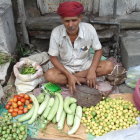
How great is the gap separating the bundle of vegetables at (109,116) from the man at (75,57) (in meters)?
0.40

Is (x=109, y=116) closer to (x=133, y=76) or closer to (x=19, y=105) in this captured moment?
(x=133, y=76)

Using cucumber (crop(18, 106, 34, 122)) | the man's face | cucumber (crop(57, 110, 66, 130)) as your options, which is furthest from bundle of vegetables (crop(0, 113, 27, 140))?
the man's face

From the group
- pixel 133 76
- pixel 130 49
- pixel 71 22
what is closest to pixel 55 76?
pixel 71 22

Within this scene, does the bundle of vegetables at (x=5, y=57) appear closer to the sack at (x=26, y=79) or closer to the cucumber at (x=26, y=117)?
the sack at (x=26, y=79)

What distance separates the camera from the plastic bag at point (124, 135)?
10.4 ft

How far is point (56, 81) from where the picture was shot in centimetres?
407

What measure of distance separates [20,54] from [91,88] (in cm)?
191

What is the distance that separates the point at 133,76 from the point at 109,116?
1.04m

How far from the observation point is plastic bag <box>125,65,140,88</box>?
4141 mm

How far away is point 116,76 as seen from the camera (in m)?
4.17

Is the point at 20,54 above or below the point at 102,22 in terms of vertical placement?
below

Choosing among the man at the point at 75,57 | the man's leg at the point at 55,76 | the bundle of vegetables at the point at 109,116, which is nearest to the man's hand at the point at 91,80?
the man at the point at 75,57

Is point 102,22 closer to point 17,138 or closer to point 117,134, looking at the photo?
point 117,134

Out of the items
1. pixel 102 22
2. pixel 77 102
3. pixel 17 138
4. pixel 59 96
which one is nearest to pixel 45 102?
pixel 59 96
